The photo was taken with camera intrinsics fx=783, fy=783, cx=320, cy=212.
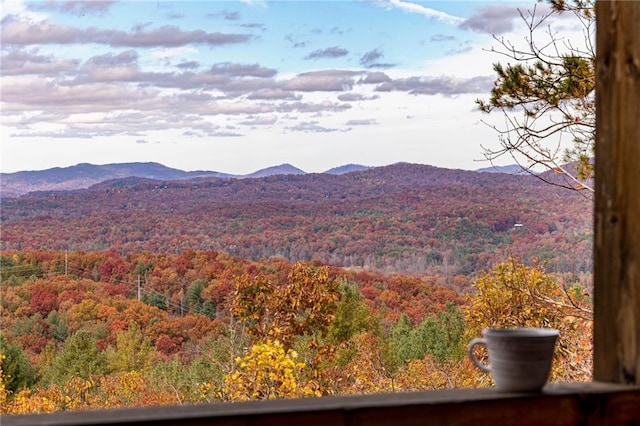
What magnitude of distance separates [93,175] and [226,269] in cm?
631

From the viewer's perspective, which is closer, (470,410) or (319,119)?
(470,410)

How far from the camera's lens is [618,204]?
1.03m

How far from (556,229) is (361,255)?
3.98 meters

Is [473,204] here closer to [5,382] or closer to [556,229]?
[556,229]

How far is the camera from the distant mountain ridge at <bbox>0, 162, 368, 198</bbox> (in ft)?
53.6

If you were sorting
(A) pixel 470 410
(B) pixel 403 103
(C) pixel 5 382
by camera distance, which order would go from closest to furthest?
(A) pixel 470 410
(C) pixel 5 382
(B) pixel 403 103

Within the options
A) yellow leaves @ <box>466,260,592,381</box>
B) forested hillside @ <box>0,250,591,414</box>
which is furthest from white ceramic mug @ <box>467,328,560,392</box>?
forested hillside @ <box>0,250,591,414</box>

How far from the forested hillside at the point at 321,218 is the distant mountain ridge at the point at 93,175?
0.40m

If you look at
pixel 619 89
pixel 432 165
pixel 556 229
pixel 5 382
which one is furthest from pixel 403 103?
pixel 619 89

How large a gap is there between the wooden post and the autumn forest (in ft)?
23.2

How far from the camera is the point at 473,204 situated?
→ 13.5 m

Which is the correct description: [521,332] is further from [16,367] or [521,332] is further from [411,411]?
[16,367]

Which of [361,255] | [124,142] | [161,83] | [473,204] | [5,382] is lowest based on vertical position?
[5,382]

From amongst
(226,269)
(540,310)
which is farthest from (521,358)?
(226,269)
